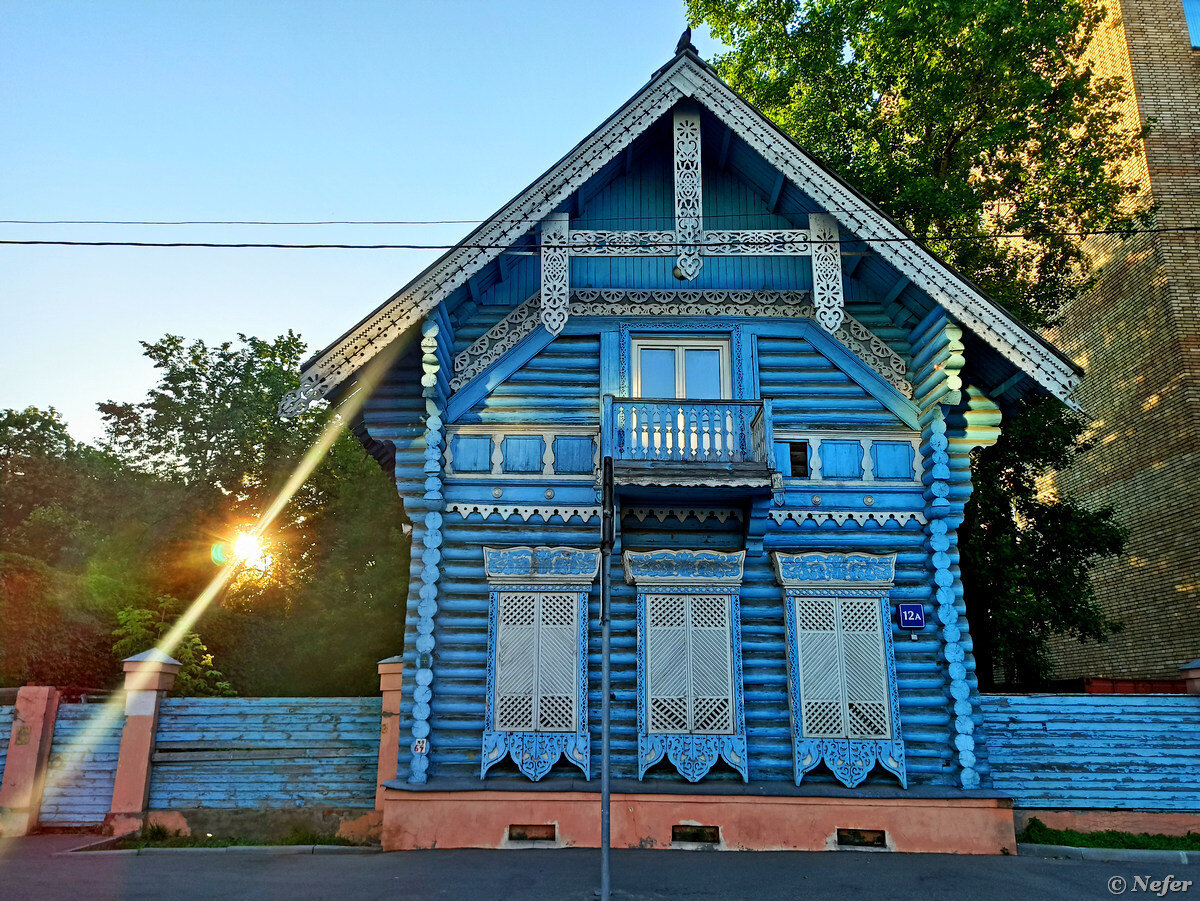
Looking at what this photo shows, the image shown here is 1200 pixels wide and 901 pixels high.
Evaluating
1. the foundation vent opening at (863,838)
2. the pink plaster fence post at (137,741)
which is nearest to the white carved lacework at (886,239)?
the foundation vent opening at (863,838)

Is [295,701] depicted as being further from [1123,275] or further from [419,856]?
[1123,275]

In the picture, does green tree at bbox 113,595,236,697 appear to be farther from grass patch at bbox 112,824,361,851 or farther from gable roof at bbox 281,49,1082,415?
gable roof at bbox 281,49,1082,415

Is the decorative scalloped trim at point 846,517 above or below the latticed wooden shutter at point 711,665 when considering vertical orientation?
above

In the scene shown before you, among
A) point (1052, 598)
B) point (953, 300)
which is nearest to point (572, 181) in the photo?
point (953, 300)

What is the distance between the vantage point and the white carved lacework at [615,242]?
13.1 m

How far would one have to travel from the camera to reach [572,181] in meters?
12.9

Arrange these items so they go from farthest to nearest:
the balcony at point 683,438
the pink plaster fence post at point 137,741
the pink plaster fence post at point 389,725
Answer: the pink plaster fence post at point 137,741 < the pink plaster fence post at point 389,725 < the balcony at point 683,438

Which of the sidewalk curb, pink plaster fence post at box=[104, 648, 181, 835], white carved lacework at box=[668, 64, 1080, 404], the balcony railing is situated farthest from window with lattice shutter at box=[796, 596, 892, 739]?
pink plaster fence post at box=[104, 648, 181, 835]

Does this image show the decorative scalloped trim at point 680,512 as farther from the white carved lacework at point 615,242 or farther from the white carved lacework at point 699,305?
the white carved lacework at point 615,242

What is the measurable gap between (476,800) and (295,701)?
3.54 m

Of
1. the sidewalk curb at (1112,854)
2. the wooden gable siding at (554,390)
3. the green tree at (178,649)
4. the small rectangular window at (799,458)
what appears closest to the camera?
the sidewalk curb at (1112,854)

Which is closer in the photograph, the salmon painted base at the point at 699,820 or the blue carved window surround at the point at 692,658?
the salmon painted base at the point at 699,820

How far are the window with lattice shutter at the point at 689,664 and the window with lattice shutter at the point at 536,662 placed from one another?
1115 millimetres

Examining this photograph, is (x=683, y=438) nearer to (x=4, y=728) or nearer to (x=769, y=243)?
(x=769, y=243)
